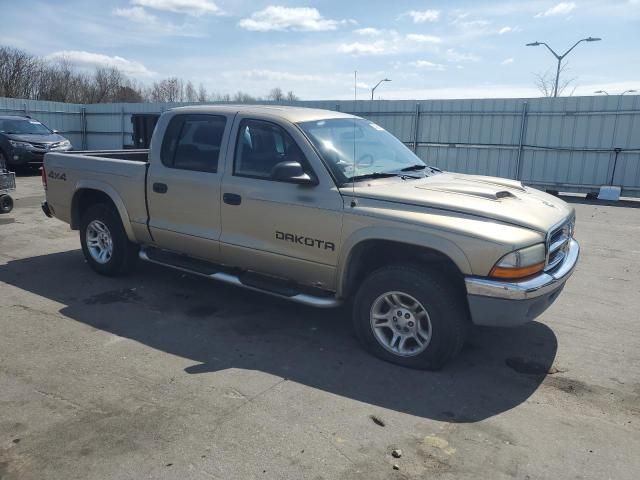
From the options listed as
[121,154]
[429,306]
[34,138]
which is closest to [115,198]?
[121,154]

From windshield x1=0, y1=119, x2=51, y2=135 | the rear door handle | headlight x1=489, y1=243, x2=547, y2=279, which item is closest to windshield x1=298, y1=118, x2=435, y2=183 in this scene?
headlight x1=489, y1=243, x2=547, y2=279

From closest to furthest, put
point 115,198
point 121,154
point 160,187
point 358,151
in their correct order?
point 358,151 < point 160,187 < point 115,198 < point 121,154

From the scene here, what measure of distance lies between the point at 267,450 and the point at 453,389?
1467mm

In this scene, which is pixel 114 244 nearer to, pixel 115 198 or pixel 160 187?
pixel 115 198

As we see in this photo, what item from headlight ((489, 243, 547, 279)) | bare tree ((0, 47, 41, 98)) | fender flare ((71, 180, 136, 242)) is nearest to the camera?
headlight ((489, 243, 547, 279))

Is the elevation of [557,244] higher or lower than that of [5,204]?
higher

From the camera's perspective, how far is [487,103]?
16438 mm

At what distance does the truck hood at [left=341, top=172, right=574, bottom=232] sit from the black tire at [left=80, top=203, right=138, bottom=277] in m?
3.01

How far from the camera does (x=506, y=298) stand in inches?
142

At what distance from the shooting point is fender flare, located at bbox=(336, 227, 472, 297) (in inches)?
145

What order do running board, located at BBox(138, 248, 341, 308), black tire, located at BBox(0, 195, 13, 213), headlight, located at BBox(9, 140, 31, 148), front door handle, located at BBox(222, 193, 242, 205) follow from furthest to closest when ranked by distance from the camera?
1. headlight, located at BBox(9, 140, 31, 148)
2. black tire, located at BBox(0, 195, 13, 213)
3. front door handle, located at BBox(222, 193, 242, 205)
4. running board, located at BBox(138, 248, 341, 308)

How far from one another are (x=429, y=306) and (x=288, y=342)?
1332mm

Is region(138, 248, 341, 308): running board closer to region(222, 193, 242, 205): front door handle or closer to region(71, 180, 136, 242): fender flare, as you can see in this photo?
region(71, 180, 136, 242): fender flare

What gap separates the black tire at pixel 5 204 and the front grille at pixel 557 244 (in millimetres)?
9691
